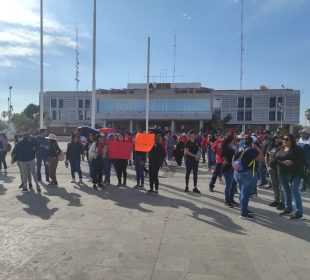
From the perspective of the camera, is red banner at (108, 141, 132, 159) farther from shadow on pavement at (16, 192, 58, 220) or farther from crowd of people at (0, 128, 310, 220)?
shadow on pavement at (16, 192, 58, 220)

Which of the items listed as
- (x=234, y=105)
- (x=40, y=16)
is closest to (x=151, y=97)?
(x=234, y=105)

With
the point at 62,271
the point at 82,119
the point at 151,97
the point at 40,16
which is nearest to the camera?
the point at 62,271

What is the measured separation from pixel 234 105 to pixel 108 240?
79536mm

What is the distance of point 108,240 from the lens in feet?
19.2

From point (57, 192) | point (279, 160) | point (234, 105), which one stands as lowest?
point (57, 192)

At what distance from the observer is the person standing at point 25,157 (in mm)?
10156

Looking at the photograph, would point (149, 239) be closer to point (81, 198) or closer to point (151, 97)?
point (81, 198)

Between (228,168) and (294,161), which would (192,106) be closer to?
(228,168)

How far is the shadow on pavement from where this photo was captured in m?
7.54

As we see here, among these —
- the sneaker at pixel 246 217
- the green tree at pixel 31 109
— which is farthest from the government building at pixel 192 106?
the sneaker at pixel 246 217

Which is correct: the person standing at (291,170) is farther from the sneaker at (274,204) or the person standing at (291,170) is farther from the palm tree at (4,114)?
the palm tree at (4,114)

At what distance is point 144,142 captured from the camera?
10719mm

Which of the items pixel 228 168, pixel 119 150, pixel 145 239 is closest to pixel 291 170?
pixel 228 168

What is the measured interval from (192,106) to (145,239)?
6897cm
